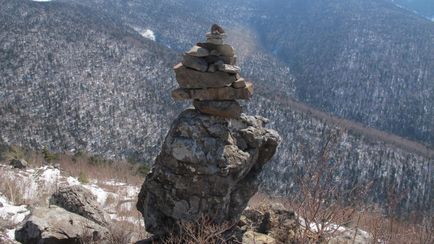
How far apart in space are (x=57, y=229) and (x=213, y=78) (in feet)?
A: 21.6

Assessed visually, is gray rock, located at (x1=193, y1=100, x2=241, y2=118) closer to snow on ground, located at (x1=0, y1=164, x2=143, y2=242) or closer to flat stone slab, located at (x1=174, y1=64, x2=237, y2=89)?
flat stone slab, located at (x1=174, y1=64, x2=237, y2=89)

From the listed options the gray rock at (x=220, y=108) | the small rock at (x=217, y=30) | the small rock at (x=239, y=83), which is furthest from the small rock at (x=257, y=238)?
the small rock at (x=217, y=30)

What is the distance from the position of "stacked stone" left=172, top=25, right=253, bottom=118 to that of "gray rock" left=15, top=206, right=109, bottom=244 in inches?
201

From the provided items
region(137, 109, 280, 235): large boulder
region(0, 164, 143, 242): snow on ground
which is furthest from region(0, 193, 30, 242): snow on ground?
region(137, 109, 280, 235): large boulder

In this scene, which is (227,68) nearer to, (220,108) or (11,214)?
(220,108)

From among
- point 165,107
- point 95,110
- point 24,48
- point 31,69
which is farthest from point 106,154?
point 24,48

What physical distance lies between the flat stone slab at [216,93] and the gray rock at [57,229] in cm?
508

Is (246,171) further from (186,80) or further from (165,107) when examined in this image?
(165,107)

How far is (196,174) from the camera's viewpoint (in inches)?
665

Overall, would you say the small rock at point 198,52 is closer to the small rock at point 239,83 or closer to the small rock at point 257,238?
the small rock at point 239,83

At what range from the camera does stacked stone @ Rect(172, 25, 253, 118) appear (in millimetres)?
17359

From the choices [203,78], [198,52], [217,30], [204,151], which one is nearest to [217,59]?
[198,52]

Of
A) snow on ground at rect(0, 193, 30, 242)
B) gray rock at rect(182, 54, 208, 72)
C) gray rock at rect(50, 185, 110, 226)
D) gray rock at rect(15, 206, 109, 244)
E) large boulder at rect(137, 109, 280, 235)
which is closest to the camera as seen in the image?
gray rock at rect(15, 206, 109, 244)

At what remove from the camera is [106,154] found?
446 feet
